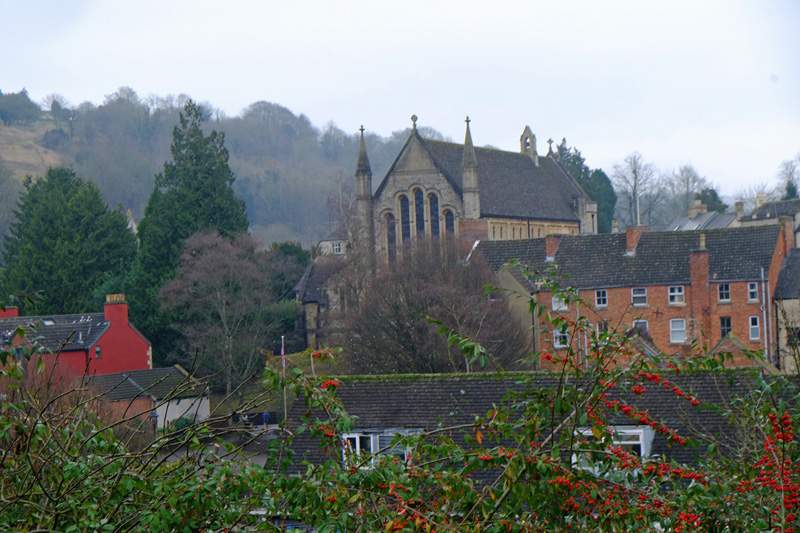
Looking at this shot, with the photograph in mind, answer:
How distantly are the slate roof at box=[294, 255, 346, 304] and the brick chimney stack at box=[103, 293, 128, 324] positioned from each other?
1385 centimetres

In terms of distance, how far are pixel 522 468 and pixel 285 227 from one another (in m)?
140

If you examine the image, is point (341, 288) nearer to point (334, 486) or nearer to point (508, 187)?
point (508, 187)

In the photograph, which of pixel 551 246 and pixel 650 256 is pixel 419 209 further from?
pixel 650 256

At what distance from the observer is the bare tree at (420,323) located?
38.4m

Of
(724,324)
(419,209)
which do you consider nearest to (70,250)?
(419,209)

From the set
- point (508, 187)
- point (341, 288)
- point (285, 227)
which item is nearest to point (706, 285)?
point (341, 288)

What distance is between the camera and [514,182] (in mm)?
72250

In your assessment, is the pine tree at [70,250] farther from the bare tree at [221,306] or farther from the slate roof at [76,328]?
the slate roof at [76,328]

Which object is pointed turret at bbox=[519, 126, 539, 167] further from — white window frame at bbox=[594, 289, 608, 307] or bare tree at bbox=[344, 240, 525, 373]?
bare tree at bbox=[344, 240, 525, 373]

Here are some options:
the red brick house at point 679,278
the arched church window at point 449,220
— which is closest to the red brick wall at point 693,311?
the red brick house at point 679,278

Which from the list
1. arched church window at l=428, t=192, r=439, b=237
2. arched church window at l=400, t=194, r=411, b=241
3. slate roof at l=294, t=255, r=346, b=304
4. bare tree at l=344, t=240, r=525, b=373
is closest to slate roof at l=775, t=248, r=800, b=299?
bare tree at l=344, t=240, r=525, b=373

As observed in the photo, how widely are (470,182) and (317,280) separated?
40.5 feet

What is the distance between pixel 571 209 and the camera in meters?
77.1

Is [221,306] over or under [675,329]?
over
